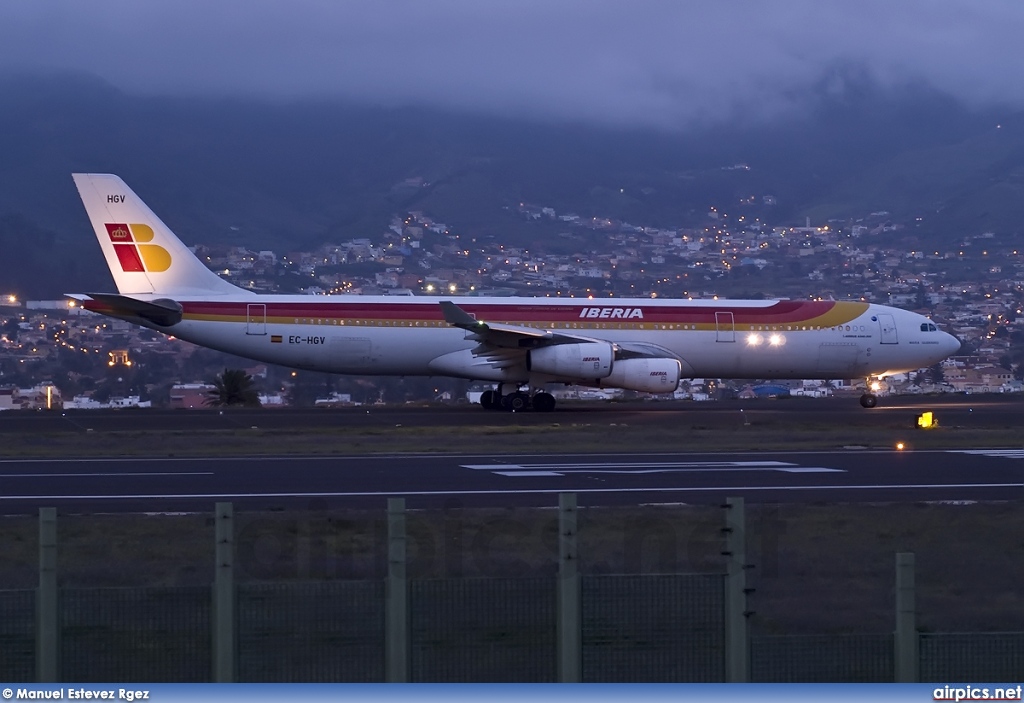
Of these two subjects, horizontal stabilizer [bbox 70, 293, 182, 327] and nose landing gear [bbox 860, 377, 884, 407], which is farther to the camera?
nose landing gear [bbox 860, 377, 884, 407]

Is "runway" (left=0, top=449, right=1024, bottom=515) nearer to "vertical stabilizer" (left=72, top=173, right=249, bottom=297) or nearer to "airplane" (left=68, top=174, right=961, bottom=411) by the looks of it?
"airplane" (left=68, top=174, right=961, bottom=411)

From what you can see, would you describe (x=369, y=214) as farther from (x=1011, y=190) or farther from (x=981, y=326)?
(x=981, y=326)

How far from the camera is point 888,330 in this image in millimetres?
38062

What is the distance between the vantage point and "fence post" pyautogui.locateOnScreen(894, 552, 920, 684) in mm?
6828

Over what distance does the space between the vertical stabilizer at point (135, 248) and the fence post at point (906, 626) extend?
30781 millimetres

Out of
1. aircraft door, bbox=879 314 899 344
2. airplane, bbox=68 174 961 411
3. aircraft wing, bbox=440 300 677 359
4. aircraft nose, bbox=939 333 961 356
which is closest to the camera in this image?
aircraft wing, bbox=440 300 677 359

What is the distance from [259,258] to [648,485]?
340 ft

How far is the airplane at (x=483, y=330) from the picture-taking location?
3447 cm

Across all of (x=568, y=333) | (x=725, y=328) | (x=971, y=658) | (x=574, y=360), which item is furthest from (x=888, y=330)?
(x=971, y=658)

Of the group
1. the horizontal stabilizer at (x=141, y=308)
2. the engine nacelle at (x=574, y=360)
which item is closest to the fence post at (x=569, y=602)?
the engine nacelle at (x=574, y=360)

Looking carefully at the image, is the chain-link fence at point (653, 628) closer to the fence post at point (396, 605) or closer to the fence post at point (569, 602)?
the fence post at point (569, 602)

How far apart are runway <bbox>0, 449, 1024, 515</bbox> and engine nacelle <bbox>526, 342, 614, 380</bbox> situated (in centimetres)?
1070

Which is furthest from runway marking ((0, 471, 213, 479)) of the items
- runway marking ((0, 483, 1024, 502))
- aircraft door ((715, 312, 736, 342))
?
aircraft door ((715, 312, 736, 342))

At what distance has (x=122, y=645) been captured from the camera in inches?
295
